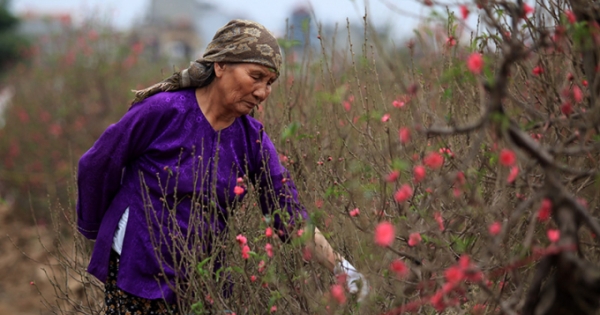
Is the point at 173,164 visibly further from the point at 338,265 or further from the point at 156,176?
the point at 338,265

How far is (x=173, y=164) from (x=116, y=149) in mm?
217

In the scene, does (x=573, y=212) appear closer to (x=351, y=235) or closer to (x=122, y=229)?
(x=351, y=235)

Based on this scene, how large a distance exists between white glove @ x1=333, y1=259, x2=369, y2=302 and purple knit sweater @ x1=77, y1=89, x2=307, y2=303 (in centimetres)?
29

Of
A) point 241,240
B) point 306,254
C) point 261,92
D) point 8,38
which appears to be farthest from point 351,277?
point 8,38

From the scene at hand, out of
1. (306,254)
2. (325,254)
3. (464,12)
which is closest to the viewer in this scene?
(464,12)

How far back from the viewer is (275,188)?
3066 mm

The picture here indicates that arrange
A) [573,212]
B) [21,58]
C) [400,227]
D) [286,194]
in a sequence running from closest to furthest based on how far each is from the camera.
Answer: [573,212] → [400,227] → [286,194] → [21,58]

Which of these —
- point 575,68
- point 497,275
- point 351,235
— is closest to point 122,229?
point 351,235

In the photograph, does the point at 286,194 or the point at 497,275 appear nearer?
the point at 497,275

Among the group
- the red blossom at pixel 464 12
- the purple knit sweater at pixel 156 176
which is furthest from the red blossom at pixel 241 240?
the red blossom at pixel 464 12

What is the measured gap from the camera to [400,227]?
2406mm

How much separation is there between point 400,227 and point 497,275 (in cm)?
36

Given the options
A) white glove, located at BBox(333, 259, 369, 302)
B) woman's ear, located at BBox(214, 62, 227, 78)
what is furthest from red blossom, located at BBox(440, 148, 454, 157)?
woman's ear, located at BBox(214, 62, 227, 78)

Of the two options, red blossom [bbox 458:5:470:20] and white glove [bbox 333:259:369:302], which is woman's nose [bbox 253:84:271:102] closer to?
white glove [bbox 333:259:369:302]
